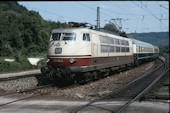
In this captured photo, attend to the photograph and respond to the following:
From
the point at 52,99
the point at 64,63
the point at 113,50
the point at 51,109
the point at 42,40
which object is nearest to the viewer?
the point at 51,109

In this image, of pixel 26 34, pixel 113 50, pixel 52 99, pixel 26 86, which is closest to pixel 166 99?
pixel 52 99

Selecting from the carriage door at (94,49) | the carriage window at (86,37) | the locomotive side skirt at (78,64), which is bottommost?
the locomotive side skirt at (78,64)

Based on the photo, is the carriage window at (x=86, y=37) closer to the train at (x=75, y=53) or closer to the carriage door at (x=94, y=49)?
the train at (x=75, y=53)

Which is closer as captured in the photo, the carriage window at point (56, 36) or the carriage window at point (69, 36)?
the carriage window at point (69, 36)

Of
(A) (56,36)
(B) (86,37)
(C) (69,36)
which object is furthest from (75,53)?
(A) (56,36)

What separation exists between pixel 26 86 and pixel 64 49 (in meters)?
2.61

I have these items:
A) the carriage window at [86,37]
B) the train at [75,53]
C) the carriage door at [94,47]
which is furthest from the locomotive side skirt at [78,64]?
the carriage window at [86,37]

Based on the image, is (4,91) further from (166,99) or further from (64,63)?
(166,99)

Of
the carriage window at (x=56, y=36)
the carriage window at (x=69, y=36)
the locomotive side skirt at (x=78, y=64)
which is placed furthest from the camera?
the carriage window at (x=56, y=36)

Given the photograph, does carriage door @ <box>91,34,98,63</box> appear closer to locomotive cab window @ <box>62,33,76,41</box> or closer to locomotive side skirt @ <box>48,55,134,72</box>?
locomotive side skirt @ <box>48,55,134,72</box>

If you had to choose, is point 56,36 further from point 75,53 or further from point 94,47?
point 94,47

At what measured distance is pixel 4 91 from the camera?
1588cm

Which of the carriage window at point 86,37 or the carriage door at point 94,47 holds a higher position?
the carriage window at point 86,37

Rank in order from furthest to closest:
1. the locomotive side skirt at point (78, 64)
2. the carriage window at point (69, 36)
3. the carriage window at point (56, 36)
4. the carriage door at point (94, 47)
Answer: the carriage door at point (94, 47), the carriage window at point (56, 36), the carriage window at point (69, 36), the locomotive side skirt at point (78, 64)
